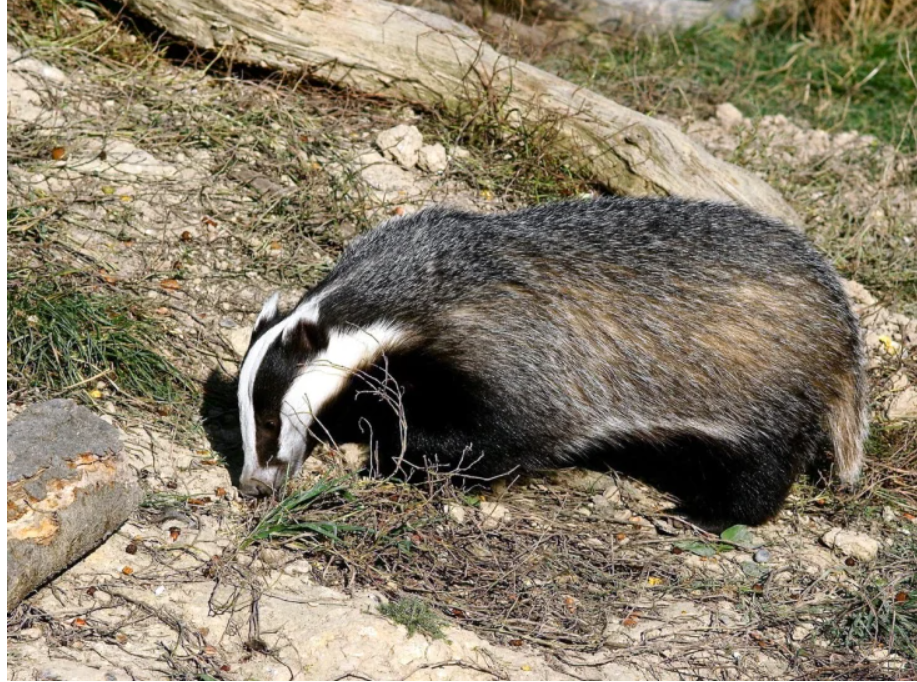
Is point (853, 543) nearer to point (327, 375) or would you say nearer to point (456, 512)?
point (456, 512)

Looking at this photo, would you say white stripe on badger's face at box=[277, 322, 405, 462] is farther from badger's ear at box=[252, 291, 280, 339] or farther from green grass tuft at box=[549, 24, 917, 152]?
green grass tuft at box=[549, 24, 917, 152]

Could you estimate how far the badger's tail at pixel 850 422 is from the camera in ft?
17.1

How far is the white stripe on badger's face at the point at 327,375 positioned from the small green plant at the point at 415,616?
0.94m

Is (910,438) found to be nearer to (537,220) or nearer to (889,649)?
(889,649)

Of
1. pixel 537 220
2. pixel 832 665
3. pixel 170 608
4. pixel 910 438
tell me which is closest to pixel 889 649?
pixel 832 665

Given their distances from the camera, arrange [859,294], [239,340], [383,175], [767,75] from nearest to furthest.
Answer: [239,340]
[859,294]
[383,175]
[767,75]

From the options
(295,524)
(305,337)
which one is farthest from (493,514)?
(305,337)

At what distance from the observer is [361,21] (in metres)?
7.01

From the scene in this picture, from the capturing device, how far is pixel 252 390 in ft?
15.4

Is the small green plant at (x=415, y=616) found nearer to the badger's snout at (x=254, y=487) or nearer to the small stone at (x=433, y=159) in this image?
the badger's snout at (x=254, y=487)

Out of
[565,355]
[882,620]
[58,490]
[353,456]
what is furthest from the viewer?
[353,456]

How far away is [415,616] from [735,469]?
178 cm

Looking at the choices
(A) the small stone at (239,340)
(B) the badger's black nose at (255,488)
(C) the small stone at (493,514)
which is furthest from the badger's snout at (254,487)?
(A) the small stone at (239,340)

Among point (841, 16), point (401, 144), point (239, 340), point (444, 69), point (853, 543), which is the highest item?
point (841, 16)
